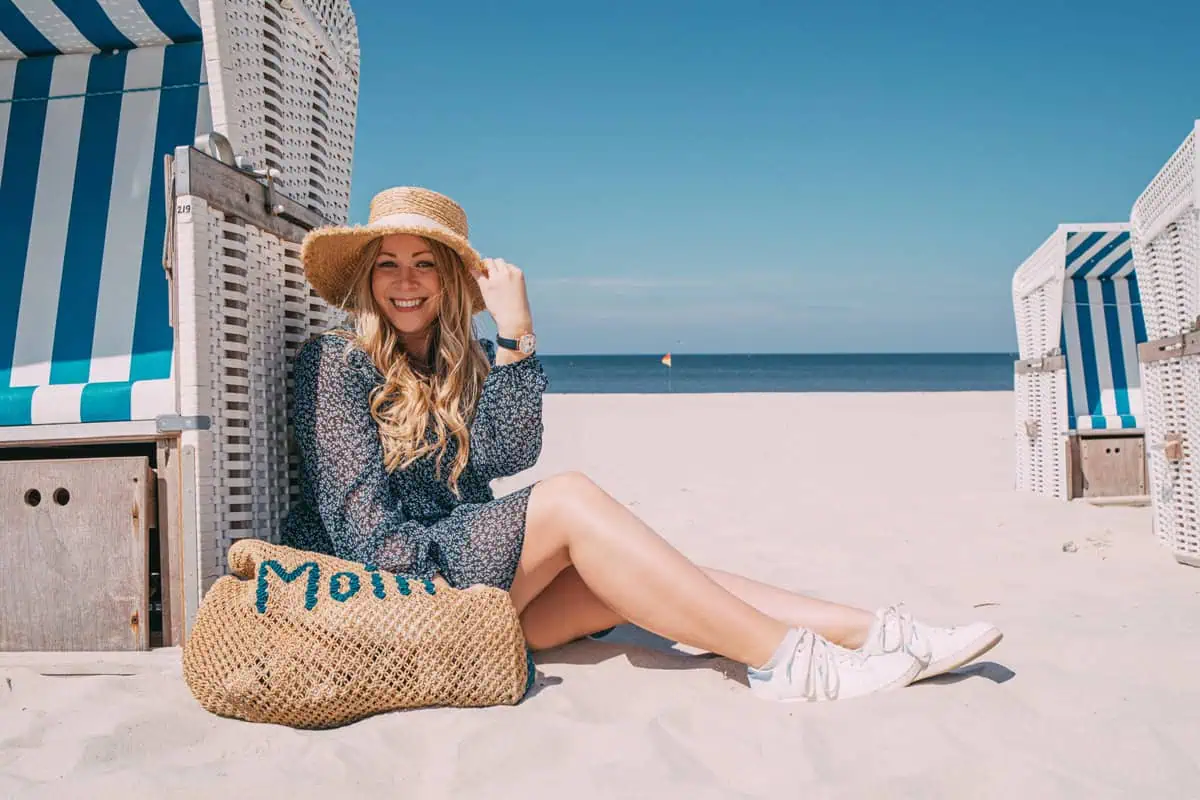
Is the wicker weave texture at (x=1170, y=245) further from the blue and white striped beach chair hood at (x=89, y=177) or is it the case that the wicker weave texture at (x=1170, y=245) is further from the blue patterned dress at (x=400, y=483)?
the blue and white striped beach chair hood at (x=89, y=177)

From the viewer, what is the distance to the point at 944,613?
2.88 m

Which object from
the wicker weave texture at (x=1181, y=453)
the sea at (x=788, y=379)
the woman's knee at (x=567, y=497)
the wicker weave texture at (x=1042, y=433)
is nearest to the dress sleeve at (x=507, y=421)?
the woman's knee at (x=567, y=497)

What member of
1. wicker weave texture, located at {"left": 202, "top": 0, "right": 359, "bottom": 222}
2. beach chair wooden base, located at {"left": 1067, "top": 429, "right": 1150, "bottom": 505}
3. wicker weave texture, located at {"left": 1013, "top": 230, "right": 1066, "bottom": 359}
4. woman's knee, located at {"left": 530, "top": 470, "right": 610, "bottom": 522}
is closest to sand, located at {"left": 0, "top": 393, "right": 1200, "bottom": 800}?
woman's knee, located at {"left": 530, "top": 470, "right": 610, "bottom": 522}

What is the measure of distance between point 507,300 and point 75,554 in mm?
1280

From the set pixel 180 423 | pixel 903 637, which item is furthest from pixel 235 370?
pixel 903 637

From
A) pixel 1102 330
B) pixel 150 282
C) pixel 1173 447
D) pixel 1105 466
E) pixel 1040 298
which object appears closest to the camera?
pixel 150 282

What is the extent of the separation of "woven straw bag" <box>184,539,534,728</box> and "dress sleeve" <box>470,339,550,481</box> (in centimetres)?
Answer: 45

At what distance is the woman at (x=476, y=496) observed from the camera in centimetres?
205

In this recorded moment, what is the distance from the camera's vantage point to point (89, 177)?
282cm

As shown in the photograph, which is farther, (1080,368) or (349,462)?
(1080,368)

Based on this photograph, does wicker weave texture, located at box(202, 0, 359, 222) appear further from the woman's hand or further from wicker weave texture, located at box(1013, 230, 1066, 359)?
wicker weave texture, located at box(1013, 230, 1066, 359)

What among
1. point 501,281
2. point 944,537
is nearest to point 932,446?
point 944,537

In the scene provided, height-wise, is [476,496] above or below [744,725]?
above

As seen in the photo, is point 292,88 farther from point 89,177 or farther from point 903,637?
point 903,637
